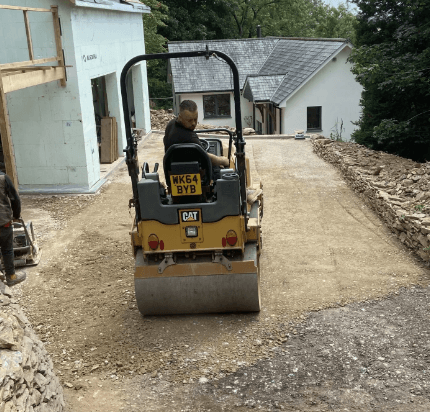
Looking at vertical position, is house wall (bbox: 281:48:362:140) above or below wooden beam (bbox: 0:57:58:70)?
below

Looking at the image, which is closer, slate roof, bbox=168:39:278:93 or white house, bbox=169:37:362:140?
white house, bbox=169:37:362:140

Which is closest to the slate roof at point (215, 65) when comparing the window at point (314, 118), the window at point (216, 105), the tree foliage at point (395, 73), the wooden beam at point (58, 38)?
the window at point (216, 105)

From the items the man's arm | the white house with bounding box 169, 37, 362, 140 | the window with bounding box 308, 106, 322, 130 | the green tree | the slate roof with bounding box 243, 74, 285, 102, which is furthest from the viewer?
the green tree

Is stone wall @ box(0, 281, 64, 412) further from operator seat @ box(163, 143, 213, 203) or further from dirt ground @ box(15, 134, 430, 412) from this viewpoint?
operator seat @ box(163, 143, 213, 203)

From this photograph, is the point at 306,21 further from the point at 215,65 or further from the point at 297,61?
the point at 297,61

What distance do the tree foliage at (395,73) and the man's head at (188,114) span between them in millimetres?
10195

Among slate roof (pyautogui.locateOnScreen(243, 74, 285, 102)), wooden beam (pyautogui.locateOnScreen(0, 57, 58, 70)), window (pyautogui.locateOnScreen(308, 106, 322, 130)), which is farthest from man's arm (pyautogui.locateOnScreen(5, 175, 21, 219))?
window (pyautogui.locateOnScreen(308, 106, 322, 130))

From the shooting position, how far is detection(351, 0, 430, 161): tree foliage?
1552 cm

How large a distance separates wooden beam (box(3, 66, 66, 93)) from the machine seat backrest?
5.56 m

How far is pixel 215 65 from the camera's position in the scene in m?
31.3

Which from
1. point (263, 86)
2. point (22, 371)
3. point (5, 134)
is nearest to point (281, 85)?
point (263, 86)

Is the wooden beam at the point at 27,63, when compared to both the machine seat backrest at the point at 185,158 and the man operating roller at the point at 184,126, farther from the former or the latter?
the machine seat backrest at the point at 185,158

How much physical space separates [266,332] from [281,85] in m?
23.1

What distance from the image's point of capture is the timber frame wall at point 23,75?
10.1 m
